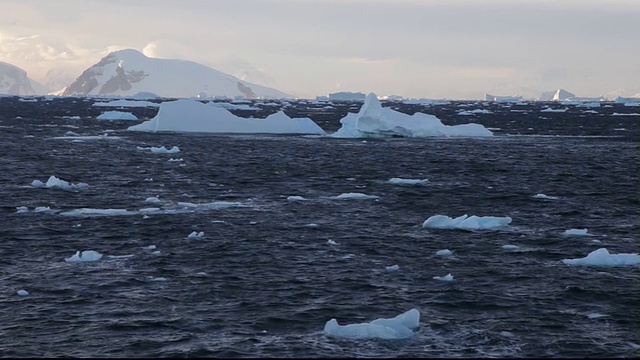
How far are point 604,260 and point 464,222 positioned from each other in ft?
15.6

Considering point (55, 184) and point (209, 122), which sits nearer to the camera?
point (55, 184)

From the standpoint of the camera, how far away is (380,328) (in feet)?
41.8

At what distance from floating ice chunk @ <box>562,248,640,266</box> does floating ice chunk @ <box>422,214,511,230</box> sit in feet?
13.8

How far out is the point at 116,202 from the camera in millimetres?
25797

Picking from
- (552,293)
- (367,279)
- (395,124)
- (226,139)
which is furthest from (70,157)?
(552,293)

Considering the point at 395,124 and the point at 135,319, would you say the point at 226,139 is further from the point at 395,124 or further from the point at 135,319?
the point at 135,319

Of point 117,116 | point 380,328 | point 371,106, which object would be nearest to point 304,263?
point 380,328

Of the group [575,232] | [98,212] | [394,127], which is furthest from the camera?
[394,127]

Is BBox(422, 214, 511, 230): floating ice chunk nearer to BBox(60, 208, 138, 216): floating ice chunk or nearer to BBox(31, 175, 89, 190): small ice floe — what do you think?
BBox(60, 208, 138, 216): floating ice chunk

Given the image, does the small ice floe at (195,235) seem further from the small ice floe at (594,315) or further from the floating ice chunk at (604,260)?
the small ice floe at (594,315)

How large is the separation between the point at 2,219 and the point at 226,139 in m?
31.4

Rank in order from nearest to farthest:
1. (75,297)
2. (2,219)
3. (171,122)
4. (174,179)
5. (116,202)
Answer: (75,297)
(2,219)
(116,202)
(174,179)
(171,122)

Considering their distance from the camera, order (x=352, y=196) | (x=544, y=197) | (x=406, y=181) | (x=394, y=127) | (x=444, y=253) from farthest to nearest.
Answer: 1. (x=394, y=127)
2. (x=406, y=181)
3. (x=544, y=197)
4. (x=352, y=196)
5. (x=444, y=253)

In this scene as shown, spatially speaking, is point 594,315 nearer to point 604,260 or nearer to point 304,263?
point 604,260
